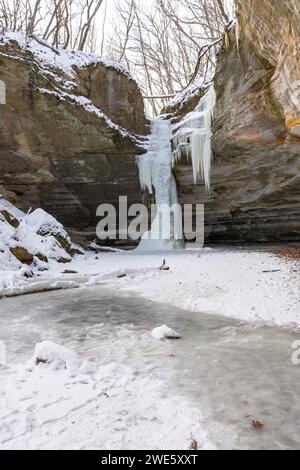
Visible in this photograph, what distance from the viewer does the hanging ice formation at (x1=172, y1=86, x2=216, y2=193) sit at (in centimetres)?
1332

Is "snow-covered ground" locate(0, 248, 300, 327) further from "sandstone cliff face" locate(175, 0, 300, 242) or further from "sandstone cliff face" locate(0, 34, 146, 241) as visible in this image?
"sandstone cliff face" locate(0, 34, 146, 241)

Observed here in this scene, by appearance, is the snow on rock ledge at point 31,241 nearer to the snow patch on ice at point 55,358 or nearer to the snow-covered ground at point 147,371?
the snow-covered ground at point 147,371

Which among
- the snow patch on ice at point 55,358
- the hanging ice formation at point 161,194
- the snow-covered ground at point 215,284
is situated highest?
the hanging ice formation at point 161,194

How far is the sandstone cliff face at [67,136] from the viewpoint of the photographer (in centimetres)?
1374

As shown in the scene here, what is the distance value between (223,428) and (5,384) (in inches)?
64.8

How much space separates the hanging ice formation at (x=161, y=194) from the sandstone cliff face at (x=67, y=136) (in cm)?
60

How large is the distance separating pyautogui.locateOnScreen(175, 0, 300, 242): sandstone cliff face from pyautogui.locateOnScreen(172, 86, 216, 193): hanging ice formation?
16.7 inches

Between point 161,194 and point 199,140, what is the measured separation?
3.13 m

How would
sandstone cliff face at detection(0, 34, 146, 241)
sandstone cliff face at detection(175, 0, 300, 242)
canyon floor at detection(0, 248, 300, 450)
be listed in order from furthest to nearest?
sandstone cliff face at detection(0, 34, 146, 241), sandstone cliff face at detection(175, 0, 300, 242), canyon floor at detection(0, 248, 300, 450)

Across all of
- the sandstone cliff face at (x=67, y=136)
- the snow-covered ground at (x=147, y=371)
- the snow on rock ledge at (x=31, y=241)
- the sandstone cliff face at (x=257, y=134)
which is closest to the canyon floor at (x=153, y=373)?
the snow-covered ground at (x=147, y=371)

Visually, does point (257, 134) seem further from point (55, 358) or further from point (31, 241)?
point (55, 358)

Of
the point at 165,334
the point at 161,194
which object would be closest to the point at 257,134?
the point at 161,194

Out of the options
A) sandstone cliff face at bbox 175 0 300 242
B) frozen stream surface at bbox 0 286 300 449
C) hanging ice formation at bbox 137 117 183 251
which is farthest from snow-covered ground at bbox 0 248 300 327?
hanging ice formation at bbox 137 117 183 251
